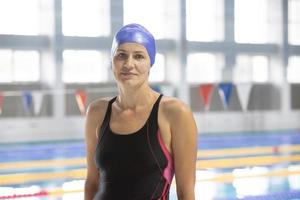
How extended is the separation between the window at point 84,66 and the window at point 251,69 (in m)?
Result: 4.29

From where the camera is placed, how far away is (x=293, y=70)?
1772 centimetres

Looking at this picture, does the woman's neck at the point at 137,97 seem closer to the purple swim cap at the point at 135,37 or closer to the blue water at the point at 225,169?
the purple swim cap at the point at 135,37

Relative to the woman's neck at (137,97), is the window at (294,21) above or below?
above

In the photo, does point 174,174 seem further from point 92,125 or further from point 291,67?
point 291,67

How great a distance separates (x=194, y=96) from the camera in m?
16.1

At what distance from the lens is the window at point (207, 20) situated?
16344 millimetres

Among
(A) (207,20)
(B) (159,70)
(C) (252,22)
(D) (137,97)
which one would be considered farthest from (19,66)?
(D) (137,97)

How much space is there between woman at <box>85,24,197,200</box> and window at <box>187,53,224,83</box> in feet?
47.2

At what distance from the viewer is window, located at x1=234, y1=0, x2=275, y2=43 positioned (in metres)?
17.0

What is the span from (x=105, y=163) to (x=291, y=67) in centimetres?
1681

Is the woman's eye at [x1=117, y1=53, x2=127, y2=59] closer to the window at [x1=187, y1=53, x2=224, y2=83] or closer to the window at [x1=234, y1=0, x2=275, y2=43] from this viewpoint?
the window at [x1=187, y1=53, x2=224, y2=83]

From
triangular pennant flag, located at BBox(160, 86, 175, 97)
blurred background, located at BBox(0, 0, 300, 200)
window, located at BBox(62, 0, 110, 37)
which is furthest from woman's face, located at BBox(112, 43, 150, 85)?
window, located at BBox(62, 0, 110, 37)

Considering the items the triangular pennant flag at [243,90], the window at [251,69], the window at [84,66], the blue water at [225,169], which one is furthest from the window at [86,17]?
the window at [251,69]

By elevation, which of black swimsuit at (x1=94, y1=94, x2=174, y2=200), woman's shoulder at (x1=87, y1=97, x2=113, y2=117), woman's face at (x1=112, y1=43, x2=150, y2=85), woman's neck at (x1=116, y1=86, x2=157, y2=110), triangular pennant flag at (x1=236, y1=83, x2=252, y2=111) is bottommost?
triangular pennant flag at (x1=236, y1=83, x2=252, y2=111)
